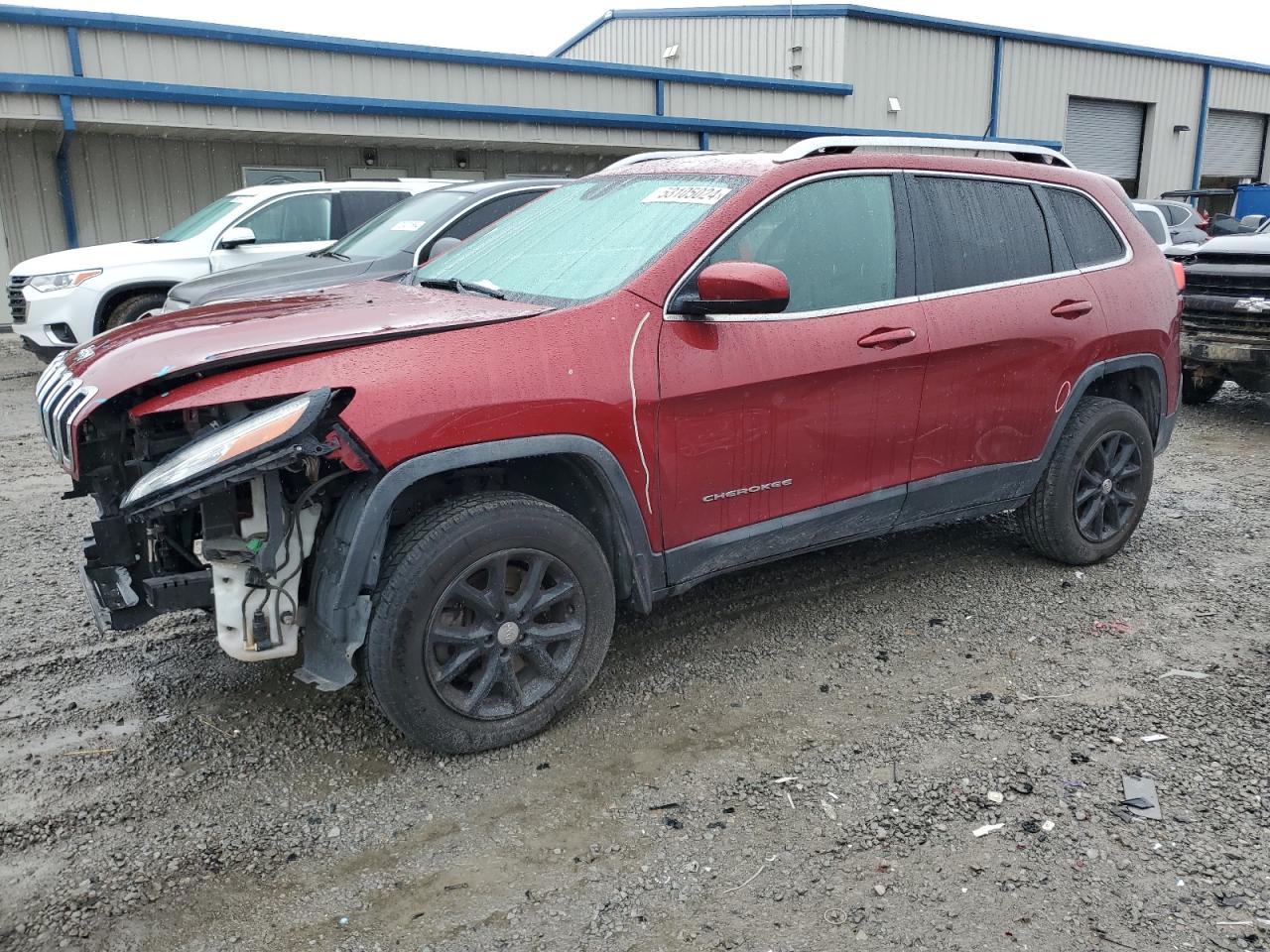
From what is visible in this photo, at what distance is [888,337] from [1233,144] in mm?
31918

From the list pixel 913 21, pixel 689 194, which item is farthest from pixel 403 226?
pixel 913 21

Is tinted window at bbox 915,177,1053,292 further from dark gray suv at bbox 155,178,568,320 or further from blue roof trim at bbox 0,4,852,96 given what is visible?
blue roof trim at bbox 0,4,852,96

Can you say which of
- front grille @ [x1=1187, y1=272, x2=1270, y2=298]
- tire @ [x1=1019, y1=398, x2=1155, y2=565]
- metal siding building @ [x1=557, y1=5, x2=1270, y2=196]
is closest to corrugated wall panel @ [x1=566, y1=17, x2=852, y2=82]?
metal siding building @ [x1=557, y1=5, x2=1270, y2=196]

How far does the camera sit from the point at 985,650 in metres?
4.09

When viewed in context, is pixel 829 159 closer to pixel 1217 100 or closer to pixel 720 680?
pixel 720 680

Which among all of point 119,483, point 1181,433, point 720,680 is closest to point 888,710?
point 720,680

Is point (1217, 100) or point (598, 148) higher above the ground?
point (1217, 100)

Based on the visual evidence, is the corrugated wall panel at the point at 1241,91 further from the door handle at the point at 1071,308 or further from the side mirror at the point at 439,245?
the door handle at the point at 1071,308

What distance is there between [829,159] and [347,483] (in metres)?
2.18

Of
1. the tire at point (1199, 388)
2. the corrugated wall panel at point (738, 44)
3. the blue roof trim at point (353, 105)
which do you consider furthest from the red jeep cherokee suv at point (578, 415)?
the corrugated wall panel at point (738, 44)

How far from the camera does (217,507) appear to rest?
286 cm

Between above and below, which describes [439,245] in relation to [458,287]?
above

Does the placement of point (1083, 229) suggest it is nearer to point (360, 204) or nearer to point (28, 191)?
point (360, 204)

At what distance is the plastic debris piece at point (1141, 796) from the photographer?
9.75 ft
